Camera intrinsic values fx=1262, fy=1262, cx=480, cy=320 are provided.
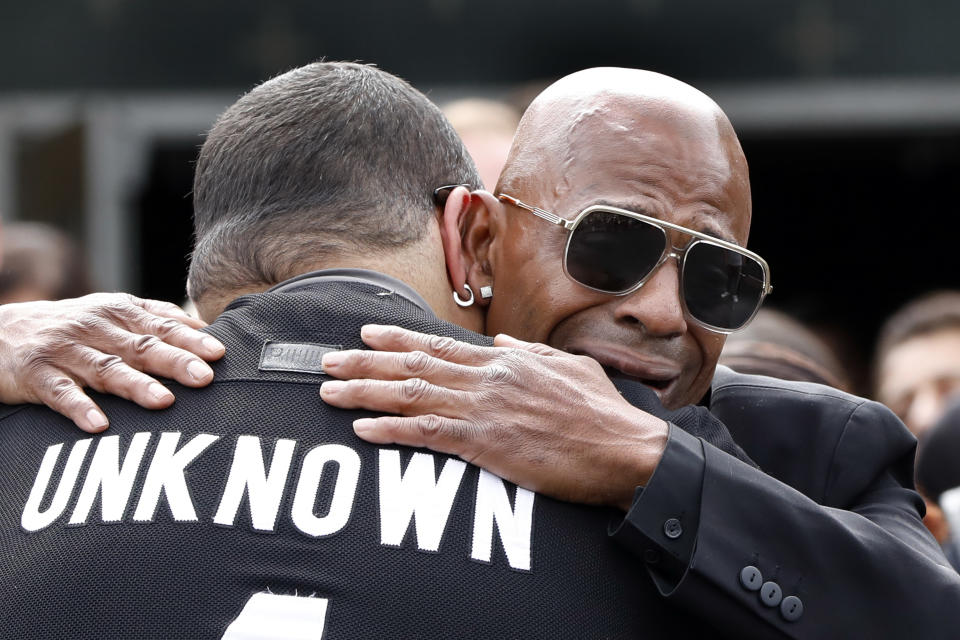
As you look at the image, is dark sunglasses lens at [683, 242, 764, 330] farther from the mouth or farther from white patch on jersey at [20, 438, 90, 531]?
white patch on jersey at [20, 438, 90, 531]

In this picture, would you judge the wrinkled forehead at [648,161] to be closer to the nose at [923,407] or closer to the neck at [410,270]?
the neck at [410,270]

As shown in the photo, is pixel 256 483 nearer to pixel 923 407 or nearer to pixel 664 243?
pixel 664 243

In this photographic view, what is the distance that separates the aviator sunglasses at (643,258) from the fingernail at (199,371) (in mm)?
594

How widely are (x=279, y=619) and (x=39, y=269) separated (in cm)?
318

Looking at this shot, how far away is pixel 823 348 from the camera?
4695 millimetres

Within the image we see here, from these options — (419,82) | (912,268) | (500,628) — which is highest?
(500,628)

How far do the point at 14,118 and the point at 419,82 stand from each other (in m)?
2.54

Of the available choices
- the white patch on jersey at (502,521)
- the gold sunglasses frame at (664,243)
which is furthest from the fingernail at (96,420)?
the gold sunglasses frame at (664,243)

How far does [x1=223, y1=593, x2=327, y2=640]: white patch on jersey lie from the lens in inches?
69.2

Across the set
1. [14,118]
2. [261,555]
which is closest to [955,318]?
[261,555]

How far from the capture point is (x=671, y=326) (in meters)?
2.38

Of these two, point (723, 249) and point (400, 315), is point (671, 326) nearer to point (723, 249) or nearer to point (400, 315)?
point (723, 249)

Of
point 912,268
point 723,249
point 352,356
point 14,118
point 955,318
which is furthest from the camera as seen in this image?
point 912,268

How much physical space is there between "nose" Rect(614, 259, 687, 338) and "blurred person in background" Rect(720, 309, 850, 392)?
819mm
